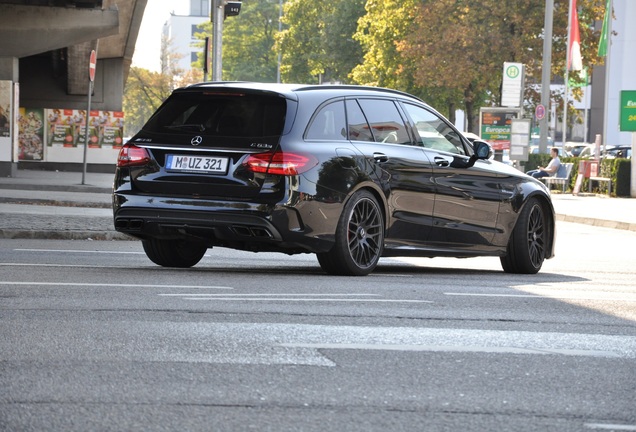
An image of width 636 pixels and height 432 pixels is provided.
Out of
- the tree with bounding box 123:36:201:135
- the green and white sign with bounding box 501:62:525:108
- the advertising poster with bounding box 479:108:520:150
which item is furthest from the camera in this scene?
the tree with bounding box 123:36:201:135

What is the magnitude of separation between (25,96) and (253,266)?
113 feet

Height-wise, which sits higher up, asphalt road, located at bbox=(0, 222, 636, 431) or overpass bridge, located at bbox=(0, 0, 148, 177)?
overpass bridge, located at bbox=(0, 0, 148, 177)

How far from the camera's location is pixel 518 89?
1604 inches

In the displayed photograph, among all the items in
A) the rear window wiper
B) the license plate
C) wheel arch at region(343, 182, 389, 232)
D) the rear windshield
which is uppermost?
the rear windshield

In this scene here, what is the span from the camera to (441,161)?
39.9 feet

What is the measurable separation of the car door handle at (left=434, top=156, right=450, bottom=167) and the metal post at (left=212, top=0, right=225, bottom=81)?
15.4 m

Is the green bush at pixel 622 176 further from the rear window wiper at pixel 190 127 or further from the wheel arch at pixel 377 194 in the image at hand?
the rear window wiper at pixel 190 127

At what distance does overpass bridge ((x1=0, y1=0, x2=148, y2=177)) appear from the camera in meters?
34.5

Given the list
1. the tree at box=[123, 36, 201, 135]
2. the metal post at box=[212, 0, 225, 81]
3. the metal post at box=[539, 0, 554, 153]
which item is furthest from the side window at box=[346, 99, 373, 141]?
the tree at box=[123, 36, 201, 135]

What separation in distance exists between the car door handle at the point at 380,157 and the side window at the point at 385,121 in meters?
0.26

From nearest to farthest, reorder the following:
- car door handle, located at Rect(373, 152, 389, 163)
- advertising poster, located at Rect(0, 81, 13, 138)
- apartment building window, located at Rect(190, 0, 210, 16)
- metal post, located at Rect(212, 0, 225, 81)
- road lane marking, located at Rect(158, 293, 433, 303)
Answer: road lane marking, located at Rect(158, 293, 433, 303), car door handle, located at Rect(373, 152, 389, 163), metal post, located at Rect(212, 0, 225, 81), advertising poster, located at Rect(0, 81, 13, 138), apartment building window, located at Rect(190, 0, 210, 16)

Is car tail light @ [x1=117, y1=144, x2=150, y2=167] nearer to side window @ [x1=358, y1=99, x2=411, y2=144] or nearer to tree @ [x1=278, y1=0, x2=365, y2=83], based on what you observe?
side window @ [x1=358, y1=99, x2=411, y2=144]

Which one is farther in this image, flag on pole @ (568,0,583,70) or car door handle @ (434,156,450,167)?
flag on pole @ (568,0,583,70)

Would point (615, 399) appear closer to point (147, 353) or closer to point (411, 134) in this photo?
point (147, 353)
